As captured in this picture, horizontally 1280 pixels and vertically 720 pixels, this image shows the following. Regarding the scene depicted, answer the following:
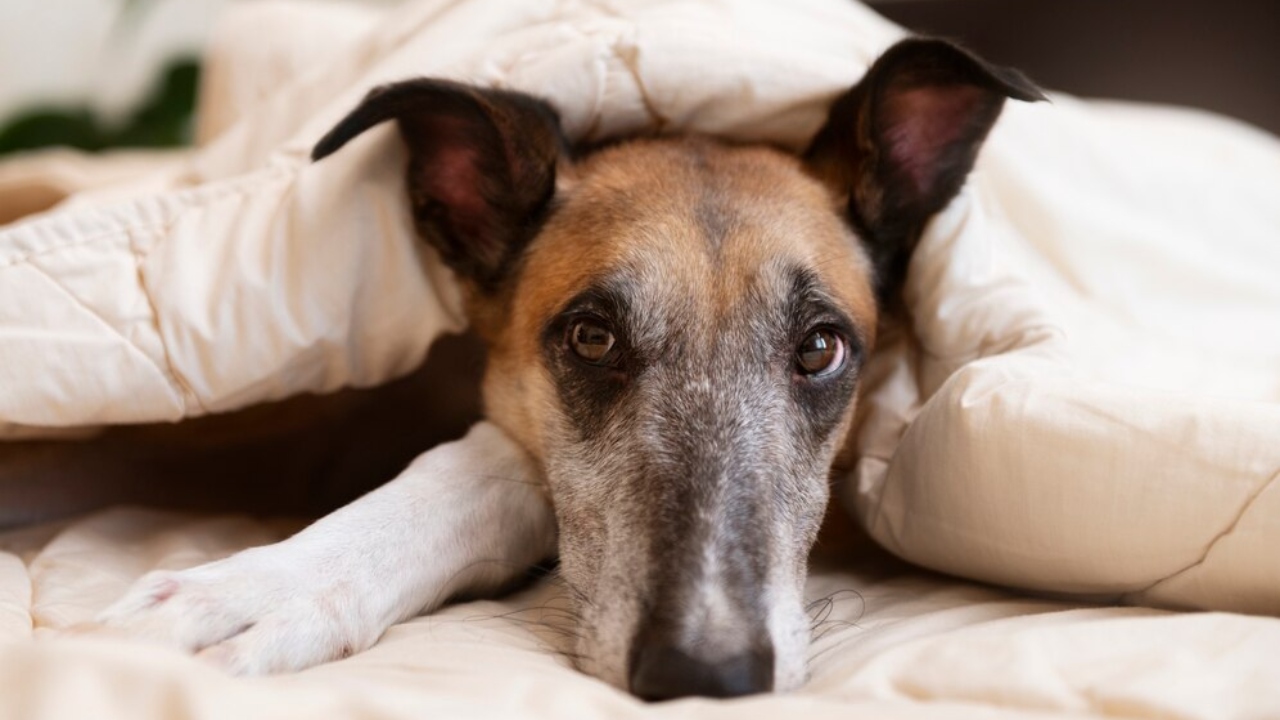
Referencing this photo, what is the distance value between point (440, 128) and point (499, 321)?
357mm

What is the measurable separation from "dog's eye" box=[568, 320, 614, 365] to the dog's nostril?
1.76 ft

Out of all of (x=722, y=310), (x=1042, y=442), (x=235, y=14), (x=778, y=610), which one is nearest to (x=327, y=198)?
(x=722, y=310)

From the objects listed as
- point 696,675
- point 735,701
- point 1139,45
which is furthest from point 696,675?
point 1139,45

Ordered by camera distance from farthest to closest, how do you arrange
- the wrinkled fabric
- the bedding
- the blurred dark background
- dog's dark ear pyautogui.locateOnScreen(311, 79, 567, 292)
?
the blurred dark background < dog's dark ear pyautogui.locateOnScreen(311, 79, 567, 292) < the bedding < the wrinkled fabric

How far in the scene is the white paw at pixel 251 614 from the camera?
1.31m

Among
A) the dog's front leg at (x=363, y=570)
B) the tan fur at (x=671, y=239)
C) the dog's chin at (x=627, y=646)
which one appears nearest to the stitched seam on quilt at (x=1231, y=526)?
the dog's chin at (x=627, y=646)

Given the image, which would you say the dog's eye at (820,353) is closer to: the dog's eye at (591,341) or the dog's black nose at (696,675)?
the dog's eye at (591,341)

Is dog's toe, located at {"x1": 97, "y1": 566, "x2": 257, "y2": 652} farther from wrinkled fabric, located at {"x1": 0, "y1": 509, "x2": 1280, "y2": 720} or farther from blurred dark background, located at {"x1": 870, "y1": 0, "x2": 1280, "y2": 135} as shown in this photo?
blurred dark background, located at {"x1": 870, "y1": 0, "x2": 1280, "y2": 135}

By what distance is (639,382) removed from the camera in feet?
5.35

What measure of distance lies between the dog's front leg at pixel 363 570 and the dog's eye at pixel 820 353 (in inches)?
19.3

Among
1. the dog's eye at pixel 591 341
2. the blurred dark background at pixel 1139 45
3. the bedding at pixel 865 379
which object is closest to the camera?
the bedding at pixel 865 379

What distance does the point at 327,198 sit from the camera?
1846 mm

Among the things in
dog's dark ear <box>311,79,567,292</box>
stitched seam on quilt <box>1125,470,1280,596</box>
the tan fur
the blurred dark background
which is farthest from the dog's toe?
the blurred dark background

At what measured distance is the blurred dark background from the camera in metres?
4.23
